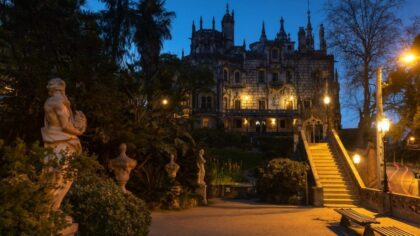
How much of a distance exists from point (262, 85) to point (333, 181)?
149 feet

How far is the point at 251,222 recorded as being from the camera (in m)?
13.3

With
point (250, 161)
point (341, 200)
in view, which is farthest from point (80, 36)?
point (250, 161)

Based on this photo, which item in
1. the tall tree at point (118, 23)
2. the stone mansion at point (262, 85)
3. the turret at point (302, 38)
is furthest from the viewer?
the turret at point (302, 38)

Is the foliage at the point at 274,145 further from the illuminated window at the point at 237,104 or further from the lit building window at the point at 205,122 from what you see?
the lit building window at the point at 205,122

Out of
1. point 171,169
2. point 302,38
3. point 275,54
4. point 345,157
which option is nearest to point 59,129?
point 171,169

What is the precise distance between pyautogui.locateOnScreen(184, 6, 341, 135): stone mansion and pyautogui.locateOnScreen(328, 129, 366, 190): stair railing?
37247mm

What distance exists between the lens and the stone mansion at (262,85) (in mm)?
62500

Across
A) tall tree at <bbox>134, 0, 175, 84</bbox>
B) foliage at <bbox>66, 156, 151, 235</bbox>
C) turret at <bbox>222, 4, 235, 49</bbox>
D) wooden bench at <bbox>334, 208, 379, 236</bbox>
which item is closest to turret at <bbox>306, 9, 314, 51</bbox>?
turret at <bbox>222, 4, 235, 49</bbox>

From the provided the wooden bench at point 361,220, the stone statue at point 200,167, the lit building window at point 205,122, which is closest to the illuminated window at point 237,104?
the lit building window at point 205,122

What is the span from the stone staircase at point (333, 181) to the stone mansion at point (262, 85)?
127ft

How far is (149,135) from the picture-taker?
16266 mm

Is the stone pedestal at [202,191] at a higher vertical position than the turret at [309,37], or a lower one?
lower

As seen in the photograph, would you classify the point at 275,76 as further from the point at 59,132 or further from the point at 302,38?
the point at 59,132

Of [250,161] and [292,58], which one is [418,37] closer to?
[250,161]
